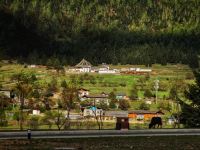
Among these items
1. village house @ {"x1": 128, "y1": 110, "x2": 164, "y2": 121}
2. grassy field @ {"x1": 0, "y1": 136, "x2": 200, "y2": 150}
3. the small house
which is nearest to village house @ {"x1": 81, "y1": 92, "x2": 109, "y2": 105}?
the small house

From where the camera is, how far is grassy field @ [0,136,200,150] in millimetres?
34375

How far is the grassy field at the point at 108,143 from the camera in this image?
34375 mm

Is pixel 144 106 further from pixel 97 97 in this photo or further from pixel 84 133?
pixel 84 133

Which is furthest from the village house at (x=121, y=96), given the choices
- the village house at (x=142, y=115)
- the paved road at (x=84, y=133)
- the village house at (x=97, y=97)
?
the paved road at (x=84, y=133)

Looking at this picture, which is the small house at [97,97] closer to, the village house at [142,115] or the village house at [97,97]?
the village house at [97,97]

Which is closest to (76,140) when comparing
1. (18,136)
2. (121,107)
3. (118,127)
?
(18,136)

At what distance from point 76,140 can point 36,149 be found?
23.6 feet

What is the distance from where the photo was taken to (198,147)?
120 ft

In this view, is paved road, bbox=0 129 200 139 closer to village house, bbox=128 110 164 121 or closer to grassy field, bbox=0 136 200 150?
grassy field, bbox=0 136 200 150

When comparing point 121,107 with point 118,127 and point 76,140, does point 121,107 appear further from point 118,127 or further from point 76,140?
point 76,140

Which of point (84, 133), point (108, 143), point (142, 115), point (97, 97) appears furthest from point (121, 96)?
point (108, 143)

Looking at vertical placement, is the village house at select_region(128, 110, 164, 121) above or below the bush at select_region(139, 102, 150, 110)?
below

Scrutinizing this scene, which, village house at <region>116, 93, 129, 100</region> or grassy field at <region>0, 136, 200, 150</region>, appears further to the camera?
village house at <region>116, 93, 129, 100</region>

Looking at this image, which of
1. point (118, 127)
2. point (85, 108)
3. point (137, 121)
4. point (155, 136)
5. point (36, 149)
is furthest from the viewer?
point (85, 108)
